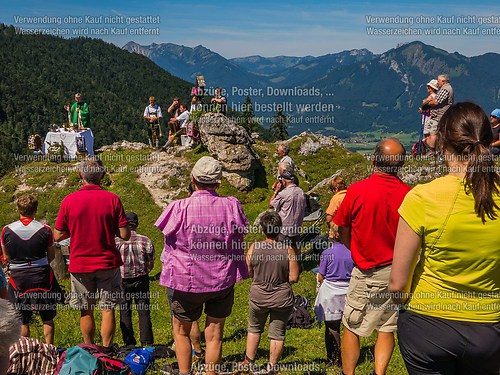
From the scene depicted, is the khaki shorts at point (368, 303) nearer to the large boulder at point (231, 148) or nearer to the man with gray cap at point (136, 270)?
the man with gray cap at point (136, 270)

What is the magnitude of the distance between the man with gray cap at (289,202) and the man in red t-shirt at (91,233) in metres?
4.62

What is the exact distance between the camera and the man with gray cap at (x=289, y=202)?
10438 millimetres

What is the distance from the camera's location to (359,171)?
61.1ft

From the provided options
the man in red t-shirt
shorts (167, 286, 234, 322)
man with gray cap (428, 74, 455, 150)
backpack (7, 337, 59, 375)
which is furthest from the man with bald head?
man with gray cap (428, 74, 455, 150)

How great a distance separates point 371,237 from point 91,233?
3.77 m

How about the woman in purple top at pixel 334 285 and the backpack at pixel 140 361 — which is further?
the woman in purple top at pixel 334 285

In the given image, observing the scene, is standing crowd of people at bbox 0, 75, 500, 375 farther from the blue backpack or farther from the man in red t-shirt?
the blue backpack

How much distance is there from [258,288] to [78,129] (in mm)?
19594

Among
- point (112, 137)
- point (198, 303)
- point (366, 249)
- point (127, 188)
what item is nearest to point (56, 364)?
point (198, 303)

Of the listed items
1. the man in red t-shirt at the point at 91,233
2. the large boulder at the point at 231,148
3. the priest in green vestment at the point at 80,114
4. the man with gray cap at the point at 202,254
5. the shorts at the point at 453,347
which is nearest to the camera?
the shorts at the point at 453,347

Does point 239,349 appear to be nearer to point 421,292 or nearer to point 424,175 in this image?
point 421,292

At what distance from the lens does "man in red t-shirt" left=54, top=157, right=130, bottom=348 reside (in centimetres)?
637

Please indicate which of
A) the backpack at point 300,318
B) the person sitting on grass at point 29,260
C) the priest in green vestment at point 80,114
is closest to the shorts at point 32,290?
the person sitting on grass at point 29,260

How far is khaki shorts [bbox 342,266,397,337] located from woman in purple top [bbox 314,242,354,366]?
1296 mm
